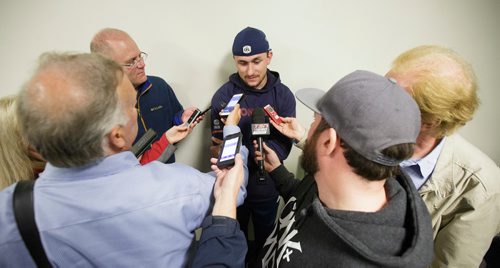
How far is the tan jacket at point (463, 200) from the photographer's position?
3.10 feet

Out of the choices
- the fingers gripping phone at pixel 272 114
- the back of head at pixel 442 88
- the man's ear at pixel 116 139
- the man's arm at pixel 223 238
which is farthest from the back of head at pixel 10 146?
the back of head at pixel 442 88

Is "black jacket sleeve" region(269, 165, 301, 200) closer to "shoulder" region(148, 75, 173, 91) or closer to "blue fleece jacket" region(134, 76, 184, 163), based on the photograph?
"blue fleece jacket" region(134, 76, 184, 163)

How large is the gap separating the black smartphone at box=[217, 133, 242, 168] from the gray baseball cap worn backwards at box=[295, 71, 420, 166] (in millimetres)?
390

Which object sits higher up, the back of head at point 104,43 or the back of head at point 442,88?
the back of head at point 104,43

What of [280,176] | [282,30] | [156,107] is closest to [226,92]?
[156,107]

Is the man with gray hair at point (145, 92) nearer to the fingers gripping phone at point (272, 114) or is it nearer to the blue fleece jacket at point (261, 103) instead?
the blue fleece jacket at point (261, 103)

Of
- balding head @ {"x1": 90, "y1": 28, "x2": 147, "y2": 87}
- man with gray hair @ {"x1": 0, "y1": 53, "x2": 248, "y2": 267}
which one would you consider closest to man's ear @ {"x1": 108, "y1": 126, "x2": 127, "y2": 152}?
man with gray hair @ {"x1": 0, "y1": 53, "x2": 248, "y2": 267}

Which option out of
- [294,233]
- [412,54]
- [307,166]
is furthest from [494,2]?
[294,233]

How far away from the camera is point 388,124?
652mm

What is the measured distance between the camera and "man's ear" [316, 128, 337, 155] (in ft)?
2.39

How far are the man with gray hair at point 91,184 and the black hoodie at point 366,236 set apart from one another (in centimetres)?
20

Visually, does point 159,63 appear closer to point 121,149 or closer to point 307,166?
point 121,149

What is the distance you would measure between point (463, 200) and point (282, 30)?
1.38 meters

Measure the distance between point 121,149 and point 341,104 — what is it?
2.10 ft
